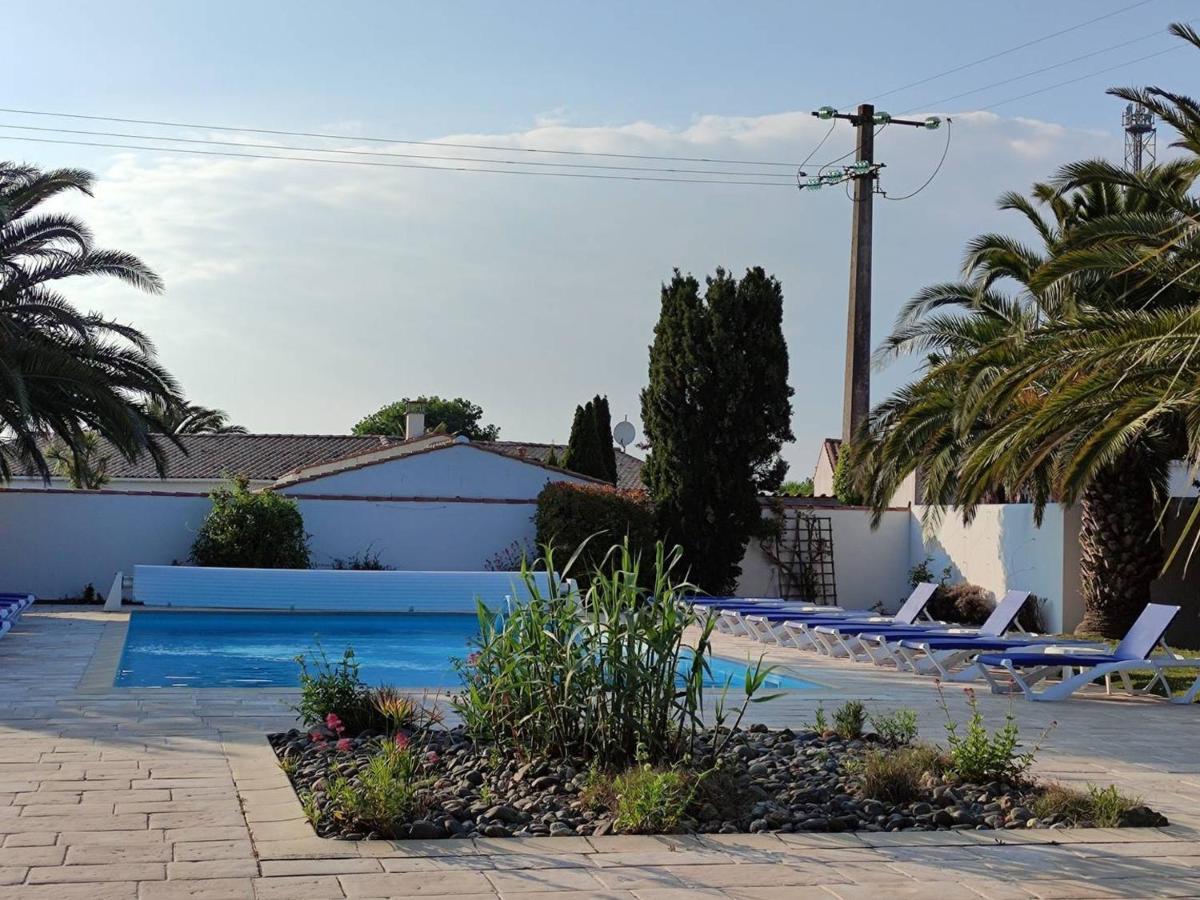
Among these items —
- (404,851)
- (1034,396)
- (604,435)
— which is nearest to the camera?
(404,851)

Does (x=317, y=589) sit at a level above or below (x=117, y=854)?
above

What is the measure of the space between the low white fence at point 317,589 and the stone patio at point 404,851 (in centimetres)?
1052

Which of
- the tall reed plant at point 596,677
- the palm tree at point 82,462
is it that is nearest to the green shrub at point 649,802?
the tall reed plant at point 596,677

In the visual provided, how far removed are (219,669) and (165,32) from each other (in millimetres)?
6783

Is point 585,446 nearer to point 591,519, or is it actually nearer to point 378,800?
point 591,519

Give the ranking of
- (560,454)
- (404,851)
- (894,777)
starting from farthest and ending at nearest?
1. (560,454)
2. (894,777)
3. (404,851)

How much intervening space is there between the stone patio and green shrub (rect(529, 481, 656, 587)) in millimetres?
13125

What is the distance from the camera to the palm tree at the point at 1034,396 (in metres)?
14.0

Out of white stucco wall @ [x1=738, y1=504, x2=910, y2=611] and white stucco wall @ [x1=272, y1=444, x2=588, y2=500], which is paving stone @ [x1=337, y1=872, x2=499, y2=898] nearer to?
white stucco wall @ [x1=738, y1=504, x2=910, y2=611]

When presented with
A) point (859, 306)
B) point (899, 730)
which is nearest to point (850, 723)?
point (899, 730)

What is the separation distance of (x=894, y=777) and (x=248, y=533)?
15281 mm

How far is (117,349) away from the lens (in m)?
19.2

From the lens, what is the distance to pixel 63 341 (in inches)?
752

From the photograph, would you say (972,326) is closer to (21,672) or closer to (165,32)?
(165,32)
